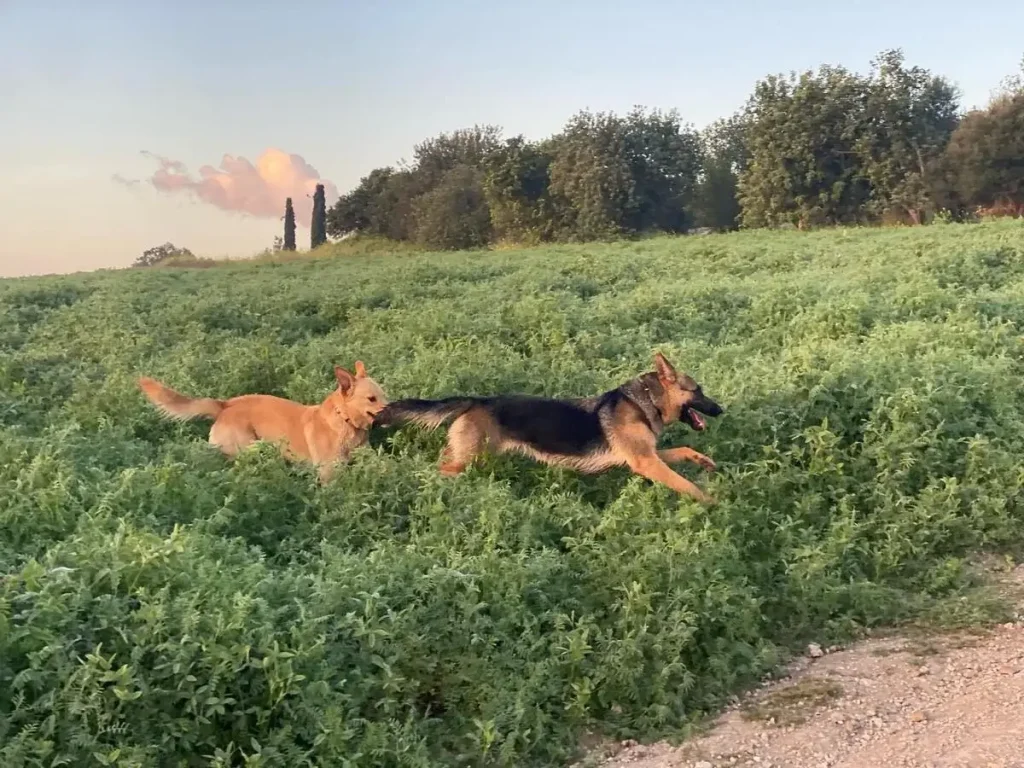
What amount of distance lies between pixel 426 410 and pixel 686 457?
5.77 feet

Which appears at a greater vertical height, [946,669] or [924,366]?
[924,366]

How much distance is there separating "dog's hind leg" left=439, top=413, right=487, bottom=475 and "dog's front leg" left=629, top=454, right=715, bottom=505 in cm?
100

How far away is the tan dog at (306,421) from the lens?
6.07 m

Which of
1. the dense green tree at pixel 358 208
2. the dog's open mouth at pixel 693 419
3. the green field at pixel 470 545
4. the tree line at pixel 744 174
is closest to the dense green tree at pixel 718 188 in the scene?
the tree line at pixel 744 174

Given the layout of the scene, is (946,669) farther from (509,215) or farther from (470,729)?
(509,215)

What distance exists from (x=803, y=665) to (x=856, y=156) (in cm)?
3092

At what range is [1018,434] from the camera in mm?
6391

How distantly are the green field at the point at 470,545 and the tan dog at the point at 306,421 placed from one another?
0.25 metres

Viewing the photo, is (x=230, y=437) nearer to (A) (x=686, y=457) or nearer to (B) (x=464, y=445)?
(B) (x=464, y=445)

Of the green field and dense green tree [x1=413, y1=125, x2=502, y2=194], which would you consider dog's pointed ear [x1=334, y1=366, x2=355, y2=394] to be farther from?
dense green tree [x1=413, y1=125, x2=502, y2=194]

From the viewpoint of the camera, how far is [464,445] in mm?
5887

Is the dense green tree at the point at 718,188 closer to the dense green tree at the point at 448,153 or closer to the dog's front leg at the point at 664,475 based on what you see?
the dense green tree at the point at 448,153

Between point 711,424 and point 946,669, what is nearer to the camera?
point 946,669

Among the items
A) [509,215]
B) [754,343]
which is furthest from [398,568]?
[509,215]
